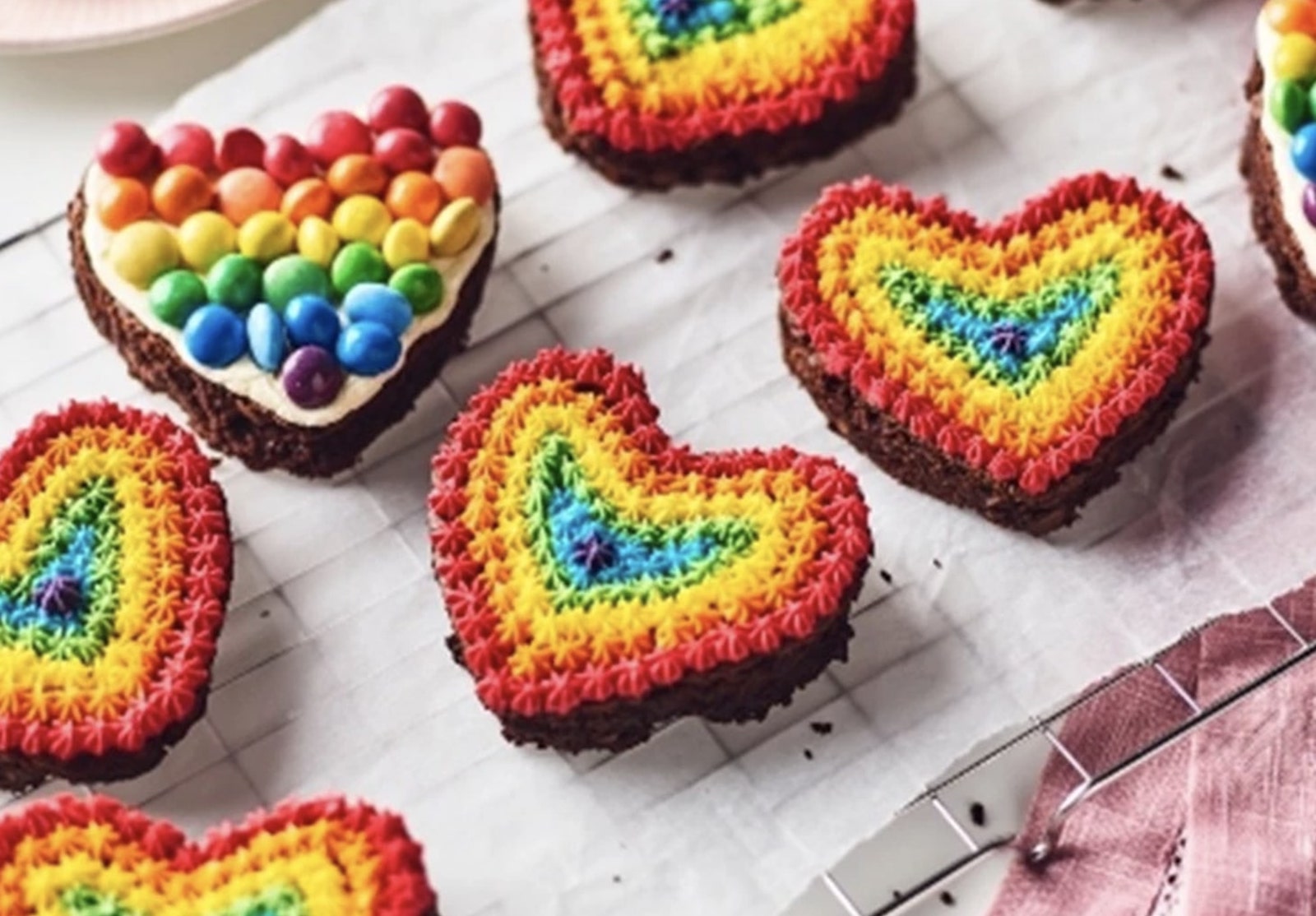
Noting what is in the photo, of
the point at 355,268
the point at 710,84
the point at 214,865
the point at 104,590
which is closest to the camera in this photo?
the point at 214,865

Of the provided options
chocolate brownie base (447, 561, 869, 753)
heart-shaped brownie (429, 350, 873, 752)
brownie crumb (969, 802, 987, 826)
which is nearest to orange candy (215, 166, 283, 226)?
heart-shaped brownie (429, 350, 873, 752)

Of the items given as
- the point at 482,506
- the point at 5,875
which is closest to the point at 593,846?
the point at 482,506

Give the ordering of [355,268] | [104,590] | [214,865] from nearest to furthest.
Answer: [214,865], [104,590], [355,268]

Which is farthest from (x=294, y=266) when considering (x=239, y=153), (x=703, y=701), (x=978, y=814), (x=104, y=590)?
(x=978, y=814)

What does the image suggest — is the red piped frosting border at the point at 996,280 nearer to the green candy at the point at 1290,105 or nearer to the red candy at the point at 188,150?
the green candy at the point at 1290,105

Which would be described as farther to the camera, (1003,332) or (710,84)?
(710,84)

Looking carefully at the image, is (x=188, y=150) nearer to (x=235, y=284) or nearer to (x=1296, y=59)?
Result: (x=235, y=284)

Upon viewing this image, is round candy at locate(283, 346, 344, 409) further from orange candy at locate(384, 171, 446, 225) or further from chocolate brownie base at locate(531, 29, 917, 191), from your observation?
chocolate brownie base at locate(531, 29, 917, 191)

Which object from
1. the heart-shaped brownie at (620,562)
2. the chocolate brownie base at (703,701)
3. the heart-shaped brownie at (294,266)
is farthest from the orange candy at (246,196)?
the chocolate brownie base at (703,701)
